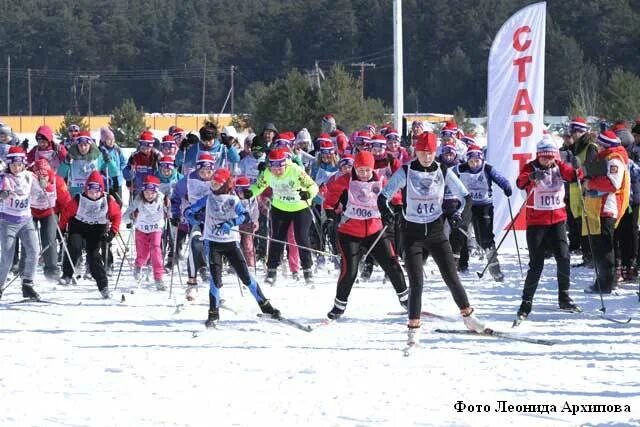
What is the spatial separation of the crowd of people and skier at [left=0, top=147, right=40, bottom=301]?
0.01 m

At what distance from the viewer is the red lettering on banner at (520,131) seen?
51.7 feet

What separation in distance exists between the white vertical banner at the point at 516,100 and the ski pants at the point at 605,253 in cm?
413

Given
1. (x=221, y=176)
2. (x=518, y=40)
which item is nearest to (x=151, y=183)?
(x=221, y=176)

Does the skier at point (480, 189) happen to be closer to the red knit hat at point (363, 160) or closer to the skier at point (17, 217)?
the red knit hat at point (363, 160)

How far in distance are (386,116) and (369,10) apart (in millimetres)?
55616

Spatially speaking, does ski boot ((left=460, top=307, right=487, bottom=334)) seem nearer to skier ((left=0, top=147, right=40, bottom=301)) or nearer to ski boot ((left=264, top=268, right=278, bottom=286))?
ski boot ((left=264, top=268, right=278, bottom=286))

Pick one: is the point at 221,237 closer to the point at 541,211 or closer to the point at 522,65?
the point at 541,211

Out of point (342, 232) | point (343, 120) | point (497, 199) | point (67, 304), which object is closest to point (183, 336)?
point (342, 232)

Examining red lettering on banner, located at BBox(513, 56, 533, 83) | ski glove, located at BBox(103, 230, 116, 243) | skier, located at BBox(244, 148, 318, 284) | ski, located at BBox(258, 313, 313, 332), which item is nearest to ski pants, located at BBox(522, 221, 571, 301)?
ski, located at BBox(258, 313, 313, 332)

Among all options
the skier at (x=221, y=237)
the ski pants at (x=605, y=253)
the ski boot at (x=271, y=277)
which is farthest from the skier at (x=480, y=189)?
the skier at (x=221, y=237)

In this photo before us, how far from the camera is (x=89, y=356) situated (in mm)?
8398

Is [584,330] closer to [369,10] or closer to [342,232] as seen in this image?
[342,232]

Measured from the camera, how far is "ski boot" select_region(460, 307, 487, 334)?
8.97 m

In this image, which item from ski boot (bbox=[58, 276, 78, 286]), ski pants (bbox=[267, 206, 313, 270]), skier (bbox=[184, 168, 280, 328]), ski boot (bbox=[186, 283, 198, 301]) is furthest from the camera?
ski boot (bbox=[58, 276, 78, 286])
